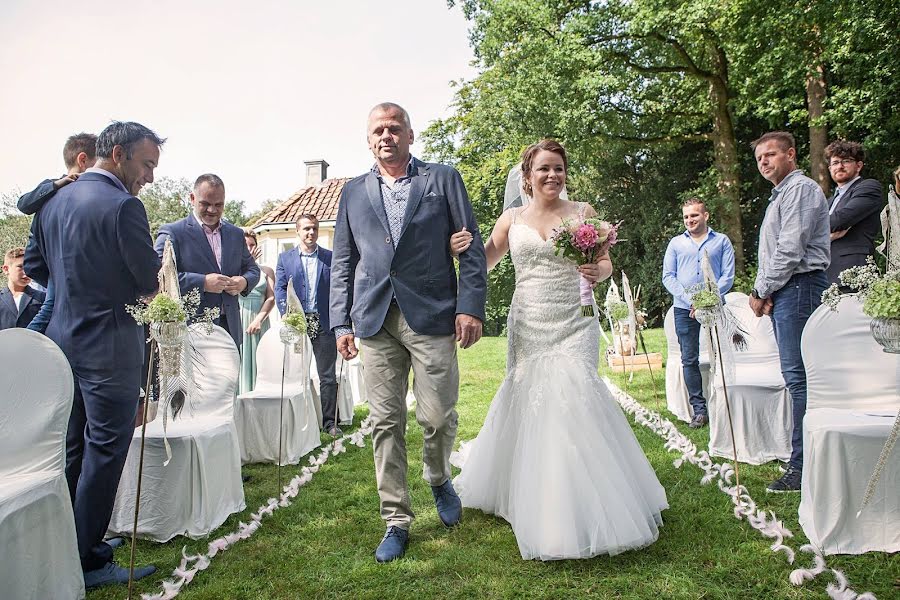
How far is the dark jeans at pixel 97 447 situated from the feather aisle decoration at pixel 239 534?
1.35 ft

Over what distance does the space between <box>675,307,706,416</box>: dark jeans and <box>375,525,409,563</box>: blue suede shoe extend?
389 cm

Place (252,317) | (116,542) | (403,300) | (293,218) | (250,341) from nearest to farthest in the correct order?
(403,300), (116,542), (250,341), (252,317), (293,218)

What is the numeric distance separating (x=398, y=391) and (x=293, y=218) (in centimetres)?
2548

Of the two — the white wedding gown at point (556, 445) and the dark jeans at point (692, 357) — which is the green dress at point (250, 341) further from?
the dark jeans at point (692, 357)

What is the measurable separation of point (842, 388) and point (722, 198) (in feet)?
45.0

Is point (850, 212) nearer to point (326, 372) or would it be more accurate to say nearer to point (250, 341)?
point (326, 372)

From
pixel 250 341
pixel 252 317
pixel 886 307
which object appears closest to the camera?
pixel 886 307

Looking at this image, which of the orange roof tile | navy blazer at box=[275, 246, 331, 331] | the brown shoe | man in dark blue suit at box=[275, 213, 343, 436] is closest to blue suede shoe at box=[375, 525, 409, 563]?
man in dark blue suit at box=[275, 213, 343, 436]

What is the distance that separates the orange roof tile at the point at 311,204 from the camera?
90.9 feet

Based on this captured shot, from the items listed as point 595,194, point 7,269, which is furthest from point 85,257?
point 595,194

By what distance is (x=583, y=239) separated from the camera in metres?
3.70

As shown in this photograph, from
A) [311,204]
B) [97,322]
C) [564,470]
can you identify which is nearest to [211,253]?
[97,322]

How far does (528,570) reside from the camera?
3.20m

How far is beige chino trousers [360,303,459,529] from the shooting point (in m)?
3.60
